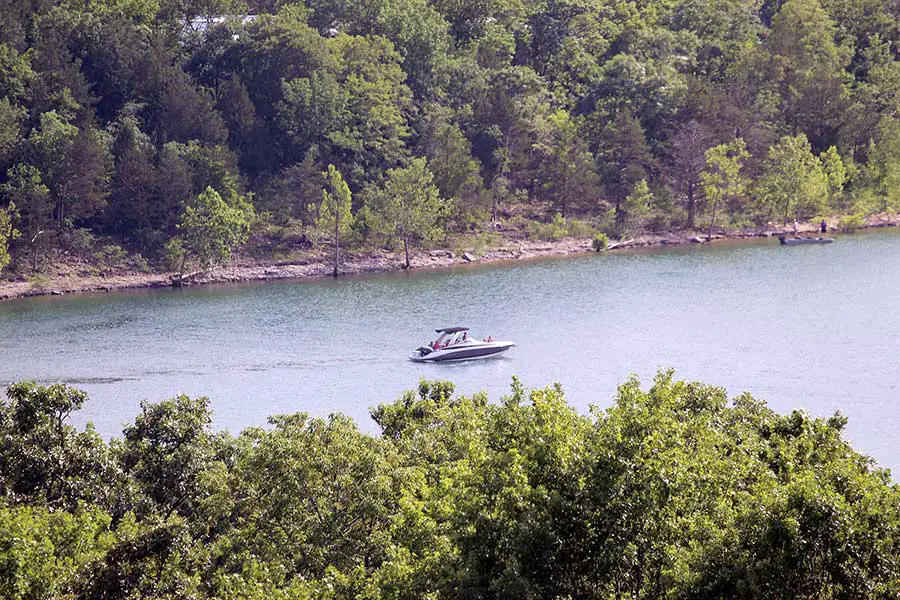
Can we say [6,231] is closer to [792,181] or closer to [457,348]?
[457,348]

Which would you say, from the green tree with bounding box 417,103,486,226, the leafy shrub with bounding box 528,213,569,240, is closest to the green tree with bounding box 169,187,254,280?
the green tree with bounding box 417,103,486,226

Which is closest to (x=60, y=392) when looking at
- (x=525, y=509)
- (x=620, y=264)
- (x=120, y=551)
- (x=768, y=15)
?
(x=120, y=551)

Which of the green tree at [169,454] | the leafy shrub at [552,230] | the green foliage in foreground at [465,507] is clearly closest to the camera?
the green foliage in foreground at [465,507]

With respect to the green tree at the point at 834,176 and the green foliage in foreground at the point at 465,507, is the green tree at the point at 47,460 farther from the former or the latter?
the green tree at the point at 834,176

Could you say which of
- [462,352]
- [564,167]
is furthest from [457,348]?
[564,167]

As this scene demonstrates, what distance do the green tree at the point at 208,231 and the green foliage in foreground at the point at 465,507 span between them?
53.3 meters


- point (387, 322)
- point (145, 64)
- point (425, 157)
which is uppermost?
point (145, 64)

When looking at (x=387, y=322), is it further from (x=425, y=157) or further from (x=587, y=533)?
(x=587, y=533)

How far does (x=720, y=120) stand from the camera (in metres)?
101

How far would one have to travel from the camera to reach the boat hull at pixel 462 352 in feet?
178

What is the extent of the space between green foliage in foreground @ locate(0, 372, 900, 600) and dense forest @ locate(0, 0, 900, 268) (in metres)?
53.6

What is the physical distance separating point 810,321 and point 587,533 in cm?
4320

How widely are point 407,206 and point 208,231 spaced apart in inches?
578

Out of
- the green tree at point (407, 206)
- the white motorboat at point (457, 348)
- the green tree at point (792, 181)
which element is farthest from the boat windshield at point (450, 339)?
the green tree at point (792, 181)
